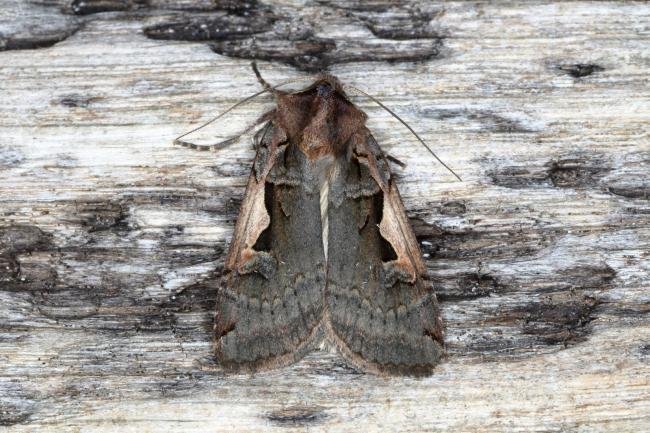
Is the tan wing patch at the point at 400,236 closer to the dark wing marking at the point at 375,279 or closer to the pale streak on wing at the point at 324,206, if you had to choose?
the dark wing marking at the point at 375,279

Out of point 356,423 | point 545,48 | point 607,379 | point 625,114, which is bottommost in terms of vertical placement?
point 356,423

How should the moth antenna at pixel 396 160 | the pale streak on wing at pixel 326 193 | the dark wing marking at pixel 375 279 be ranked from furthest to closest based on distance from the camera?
the moth antenna at pixel 396 160
the pale streak on wing at pixel 326 193
the dark wing marking at pixel 375 279

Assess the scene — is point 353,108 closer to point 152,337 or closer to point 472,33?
point 472,33

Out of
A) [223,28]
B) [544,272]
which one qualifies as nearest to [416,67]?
[223,28]

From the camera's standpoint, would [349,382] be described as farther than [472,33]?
No

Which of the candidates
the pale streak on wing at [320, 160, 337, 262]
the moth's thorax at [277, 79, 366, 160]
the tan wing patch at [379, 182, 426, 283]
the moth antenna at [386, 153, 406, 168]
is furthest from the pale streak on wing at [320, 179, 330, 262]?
the moth antenna at [386, 153, 406, 168]

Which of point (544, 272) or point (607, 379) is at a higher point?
point (544, 272)

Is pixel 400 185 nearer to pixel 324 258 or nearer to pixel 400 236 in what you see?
pixel 400 236

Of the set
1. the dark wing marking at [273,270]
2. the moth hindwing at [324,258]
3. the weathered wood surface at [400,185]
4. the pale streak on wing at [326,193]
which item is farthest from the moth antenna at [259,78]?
the pale streak on wing at [326,193]
